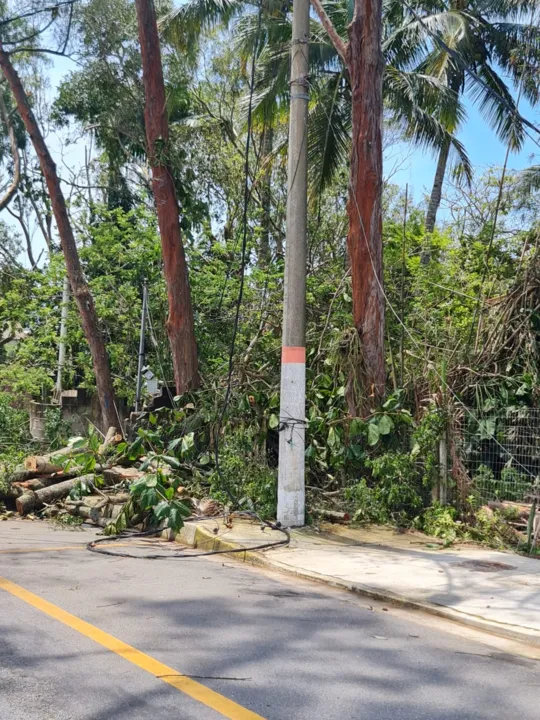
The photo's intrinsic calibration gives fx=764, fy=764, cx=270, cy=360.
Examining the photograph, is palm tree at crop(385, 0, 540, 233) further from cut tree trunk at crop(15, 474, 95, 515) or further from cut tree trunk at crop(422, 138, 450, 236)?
cut tree trunk at crop(15, 474, 95, 515)

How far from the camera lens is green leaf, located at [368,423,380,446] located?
9916 mm

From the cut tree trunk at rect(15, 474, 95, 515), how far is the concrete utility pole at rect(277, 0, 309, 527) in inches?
141

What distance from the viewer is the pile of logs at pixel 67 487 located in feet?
36.7

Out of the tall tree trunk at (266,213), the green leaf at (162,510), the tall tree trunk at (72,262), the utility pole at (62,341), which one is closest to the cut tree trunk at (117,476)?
the green leaf at (162,510)

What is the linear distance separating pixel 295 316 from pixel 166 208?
17.3 feet

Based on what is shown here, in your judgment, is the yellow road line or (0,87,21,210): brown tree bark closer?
the yellow road line

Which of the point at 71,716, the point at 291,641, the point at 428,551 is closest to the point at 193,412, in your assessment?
the point at 428,551

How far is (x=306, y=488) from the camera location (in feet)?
35.2

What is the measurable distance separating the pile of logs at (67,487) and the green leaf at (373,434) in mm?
3747

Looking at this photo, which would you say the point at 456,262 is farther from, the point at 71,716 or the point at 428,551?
the point at 71,716

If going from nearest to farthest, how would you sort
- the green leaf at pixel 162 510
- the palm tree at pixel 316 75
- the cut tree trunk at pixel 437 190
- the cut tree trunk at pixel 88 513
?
1. the green leaf at pixel 162 510
2. the cut tree trunk at pixel 88 513
3. the palm tree at pixel 316 75
4. the cut tree trunk at pixel 437 190

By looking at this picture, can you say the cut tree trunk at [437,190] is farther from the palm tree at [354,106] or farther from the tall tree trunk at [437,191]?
the palm tree at [354,106]

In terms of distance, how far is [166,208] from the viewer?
13.9 meters

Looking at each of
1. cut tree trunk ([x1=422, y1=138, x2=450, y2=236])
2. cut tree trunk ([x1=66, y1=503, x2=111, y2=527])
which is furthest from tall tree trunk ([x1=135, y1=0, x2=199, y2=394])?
cut tree trunk ([x1=422, y1=138, x2=450, y2=236])
